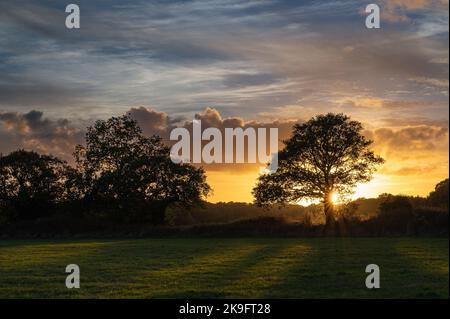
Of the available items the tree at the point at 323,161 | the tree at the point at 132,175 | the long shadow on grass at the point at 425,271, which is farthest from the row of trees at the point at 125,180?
the long shadow on grass at the point at 425,271

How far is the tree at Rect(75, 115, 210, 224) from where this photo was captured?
76625 mm

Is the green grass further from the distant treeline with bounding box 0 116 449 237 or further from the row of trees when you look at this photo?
the row of trees

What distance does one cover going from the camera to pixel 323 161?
6769 centimetres

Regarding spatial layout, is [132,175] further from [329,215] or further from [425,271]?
[425,271]

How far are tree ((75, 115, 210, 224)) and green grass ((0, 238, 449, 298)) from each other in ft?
124

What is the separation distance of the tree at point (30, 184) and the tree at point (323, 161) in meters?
32.7

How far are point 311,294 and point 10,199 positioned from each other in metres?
78.6

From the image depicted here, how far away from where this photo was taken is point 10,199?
90812 millimetres

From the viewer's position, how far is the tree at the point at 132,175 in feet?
251

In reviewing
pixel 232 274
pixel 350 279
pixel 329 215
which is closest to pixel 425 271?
pixel 350 279

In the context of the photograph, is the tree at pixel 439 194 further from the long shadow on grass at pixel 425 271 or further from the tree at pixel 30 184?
the tree at pixel 30 184

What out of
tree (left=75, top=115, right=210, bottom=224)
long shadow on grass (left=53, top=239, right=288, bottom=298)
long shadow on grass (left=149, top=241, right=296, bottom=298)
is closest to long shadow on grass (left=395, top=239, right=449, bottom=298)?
long shadow on grass (left=149, top=241, right=296, bottom=298)

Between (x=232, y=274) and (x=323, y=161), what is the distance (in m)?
43.0
